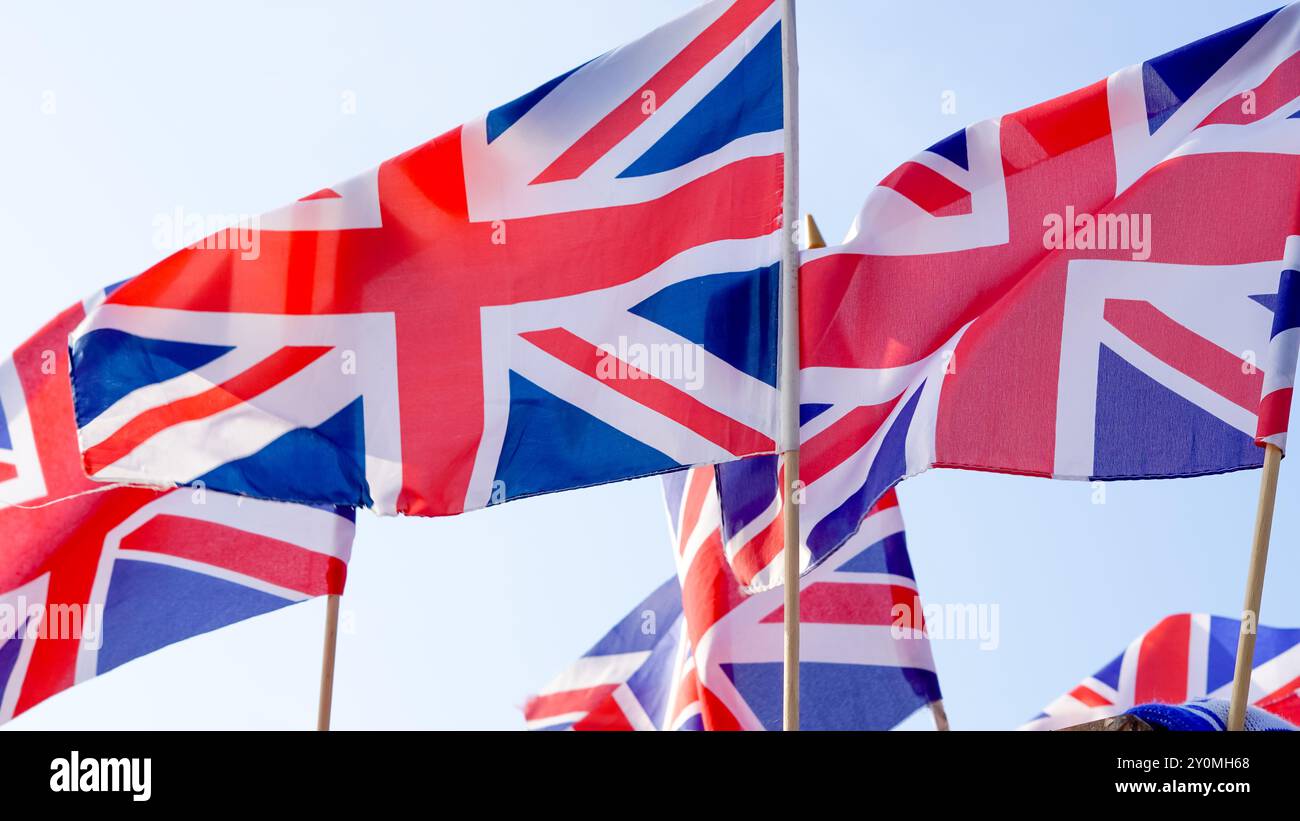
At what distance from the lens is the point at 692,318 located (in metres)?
9.24

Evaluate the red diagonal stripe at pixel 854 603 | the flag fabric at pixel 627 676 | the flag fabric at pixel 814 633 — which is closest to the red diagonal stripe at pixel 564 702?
the flag fabric at pixel 627 676

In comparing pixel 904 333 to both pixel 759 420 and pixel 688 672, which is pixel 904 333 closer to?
pixel 759 420

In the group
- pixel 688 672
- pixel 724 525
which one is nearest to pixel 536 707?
pixel 688 672

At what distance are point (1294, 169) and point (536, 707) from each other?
9775 millimetres

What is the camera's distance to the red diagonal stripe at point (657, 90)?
32.0 ft

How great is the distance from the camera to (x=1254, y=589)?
7102mm

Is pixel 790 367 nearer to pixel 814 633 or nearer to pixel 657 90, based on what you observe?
pixel 657 90

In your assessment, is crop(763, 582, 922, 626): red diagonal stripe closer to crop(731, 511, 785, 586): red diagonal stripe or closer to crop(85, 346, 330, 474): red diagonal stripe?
crop(731, 511, 785, 586): red diagonal stripe

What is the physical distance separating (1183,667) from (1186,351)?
7849 mm

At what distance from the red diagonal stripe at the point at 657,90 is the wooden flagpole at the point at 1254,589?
4060mm

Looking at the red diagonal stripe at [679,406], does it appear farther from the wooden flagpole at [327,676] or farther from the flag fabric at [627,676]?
the flag fabric at [627,676]
